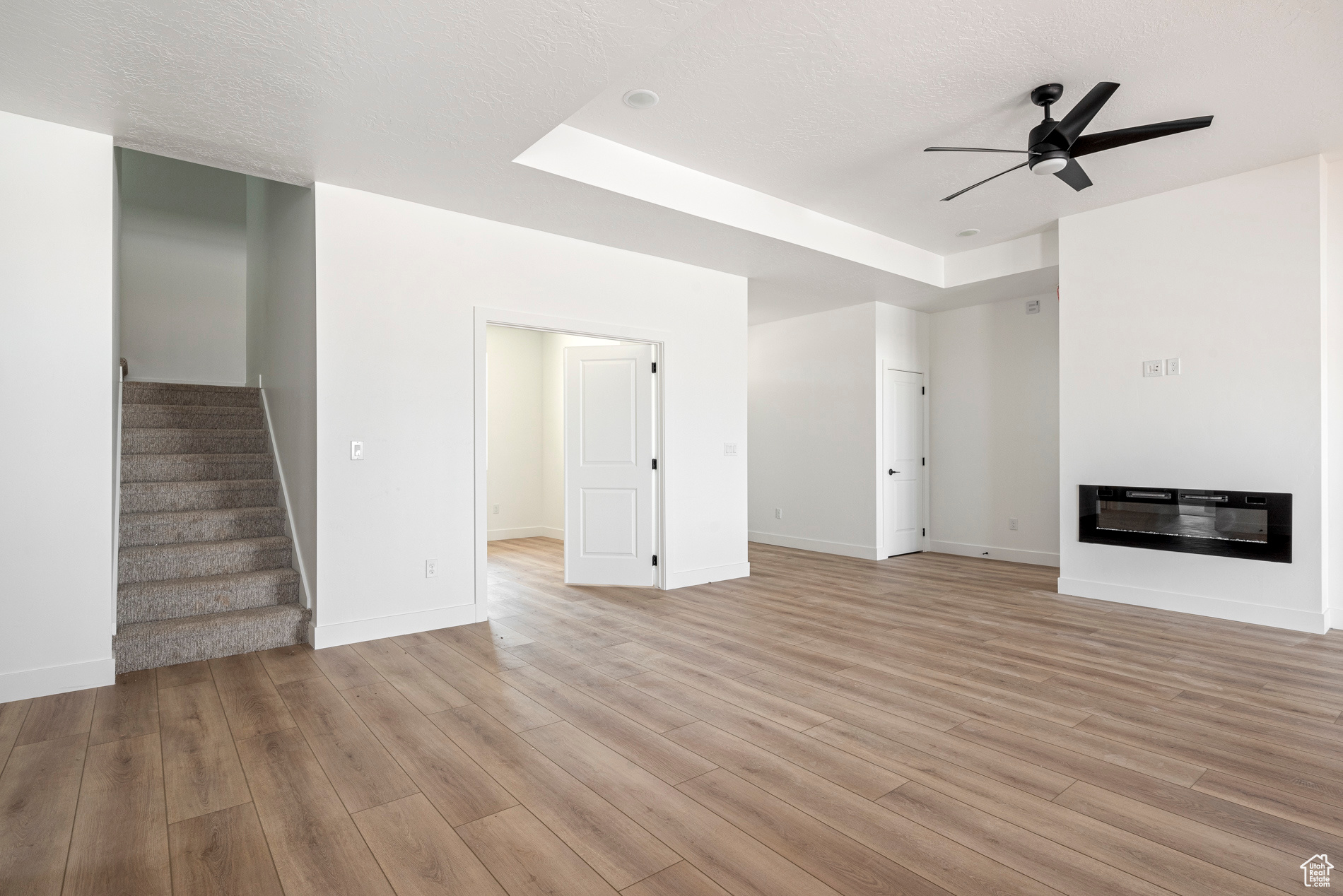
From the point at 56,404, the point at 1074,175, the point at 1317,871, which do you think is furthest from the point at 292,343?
the point at 1317,871

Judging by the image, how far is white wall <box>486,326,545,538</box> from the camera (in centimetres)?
836

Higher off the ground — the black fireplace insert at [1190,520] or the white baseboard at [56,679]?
the black fireplace insert at [1190,520]

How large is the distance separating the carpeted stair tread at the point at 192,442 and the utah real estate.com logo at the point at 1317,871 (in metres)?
6.07

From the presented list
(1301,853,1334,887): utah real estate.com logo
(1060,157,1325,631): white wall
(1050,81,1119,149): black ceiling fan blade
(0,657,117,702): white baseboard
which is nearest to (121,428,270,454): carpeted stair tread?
(0,657,117,702): white baseboard

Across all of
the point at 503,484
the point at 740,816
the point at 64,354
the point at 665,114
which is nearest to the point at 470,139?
the point at 665,114

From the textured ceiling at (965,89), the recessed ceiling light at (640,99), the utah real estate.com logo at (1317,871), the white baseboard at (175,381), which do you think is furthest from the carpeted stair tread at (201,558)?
the utah real estate.com logo at (1317,871)

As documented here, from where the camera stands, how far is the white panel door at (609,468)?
18.0ft

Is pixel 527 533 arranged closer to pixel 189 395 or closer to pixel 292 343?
pixel 189 395

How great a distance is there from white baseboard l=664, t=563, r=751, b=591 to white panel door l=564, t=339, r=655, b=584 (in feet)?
0.60

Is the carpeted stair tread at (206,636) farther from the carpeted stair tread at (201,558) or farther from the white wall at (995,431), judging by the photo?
the white wall at (995,431)

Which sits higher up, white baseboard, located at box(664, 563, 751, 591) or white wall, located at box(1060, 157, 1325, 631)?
white wall, located at box(1060, 157, 1325, 631)

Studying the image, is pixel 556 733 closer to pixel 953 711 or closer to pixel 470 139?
pixel 953 711

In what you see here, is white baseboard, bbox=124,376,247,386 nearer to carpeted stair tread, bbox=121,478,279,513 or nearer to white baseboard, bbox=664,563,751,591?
carpeted stair tread, bbox=121,478,279,513

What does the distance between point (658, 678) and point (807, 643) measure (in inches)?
41.5
